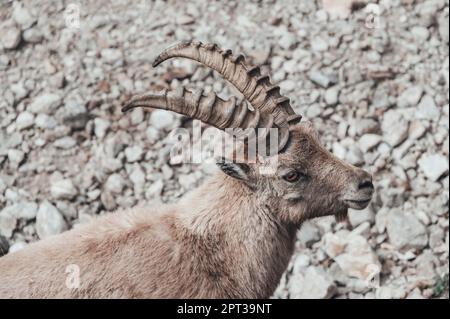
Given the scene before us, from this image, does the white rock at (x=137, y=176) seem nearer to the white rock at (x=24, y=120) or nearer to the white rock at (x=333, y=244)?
the white rock at (x=24, y=120)

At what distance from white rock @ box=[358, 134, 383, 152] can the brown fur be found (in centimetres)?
441

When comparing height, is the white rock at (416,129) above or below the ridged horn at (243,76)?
below

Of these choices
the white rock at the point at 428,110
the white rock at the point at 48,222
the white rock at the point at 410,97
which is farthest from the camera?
the white rock at the point at 410,97

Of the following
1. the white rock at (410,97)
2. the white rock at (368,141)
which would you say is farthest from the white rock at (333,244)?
the white rock at (410,97)

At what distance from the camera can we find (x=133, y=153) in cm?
1176

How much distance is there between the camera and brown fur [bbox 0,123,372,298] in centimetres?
716

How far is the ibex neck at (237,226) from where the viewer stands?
744 cm

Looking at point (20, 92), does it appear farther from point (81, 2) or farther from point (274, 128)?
point (274, 128)

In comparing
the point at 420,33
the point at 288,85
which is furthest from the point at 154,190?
the point at 420,33

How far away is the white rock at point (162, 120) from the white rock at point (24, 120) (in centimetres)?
189

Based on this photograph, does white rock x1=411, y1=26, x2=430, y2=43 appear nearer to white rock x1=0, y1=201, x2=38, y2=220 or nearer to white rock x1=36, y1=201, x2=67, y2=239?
white rock x1=36, y1=201, x2=67, y2=239

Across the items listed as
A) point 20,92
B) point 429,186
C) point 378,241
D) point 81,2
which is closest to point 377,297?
point 378,241

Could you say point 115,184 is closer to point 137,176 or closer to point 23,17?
point 137,176

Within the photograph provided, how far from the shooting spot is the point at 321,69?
1284 cm
